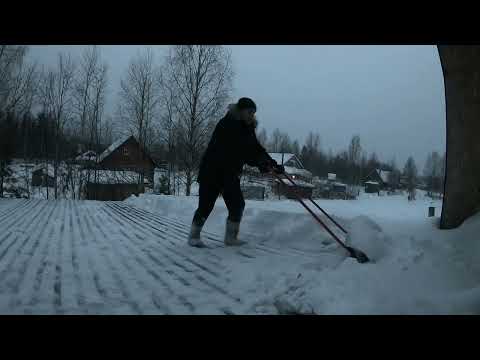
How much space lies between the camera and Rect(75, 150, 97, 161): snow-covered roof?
832 inches

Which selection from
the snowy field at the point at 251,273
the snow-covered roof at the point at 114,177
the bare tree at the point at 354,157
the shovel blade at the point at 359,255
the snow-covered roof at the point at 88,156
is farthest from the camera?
the bare tree at the point at 354,157

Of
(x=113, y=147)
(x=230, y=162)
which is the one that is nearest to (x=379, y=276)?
(x=230, y=162)

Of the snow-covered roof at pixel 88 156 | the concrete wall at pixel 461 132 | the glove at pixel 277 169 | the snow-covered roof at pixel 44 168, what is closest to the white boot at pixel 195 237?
the glove at pixel 277 169

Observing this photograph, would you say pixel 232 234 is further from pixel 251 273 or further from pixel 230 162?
pixel 251 273

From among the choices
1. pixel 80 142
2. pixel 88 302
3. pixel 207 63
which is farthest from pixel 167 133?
pixel 88 302

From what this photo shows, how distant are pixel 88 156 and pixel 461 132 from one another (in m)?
22.3

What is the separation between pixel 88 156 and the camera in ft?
69.6

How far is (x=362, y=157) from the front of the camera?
185ft

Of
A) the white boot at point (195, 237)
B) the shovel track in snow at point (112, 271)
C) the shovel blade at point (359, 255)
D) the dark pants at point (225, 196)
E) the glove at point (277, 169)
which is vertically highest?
the glove at point (277, 169)

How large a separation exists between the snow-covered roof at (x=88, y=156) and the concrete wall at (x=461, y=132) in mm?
21766

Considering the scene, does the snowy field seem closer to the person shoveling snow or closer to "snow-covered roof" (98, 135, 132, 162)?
the person shoveling snow

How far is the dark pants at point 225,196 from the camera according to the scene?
3.41 m

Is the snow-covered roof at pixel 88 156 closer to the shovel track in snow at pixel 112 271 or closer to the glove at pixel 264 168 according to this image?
the shovel track in snow at pixel 112 271
